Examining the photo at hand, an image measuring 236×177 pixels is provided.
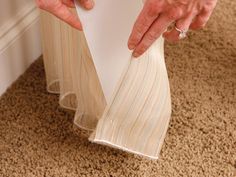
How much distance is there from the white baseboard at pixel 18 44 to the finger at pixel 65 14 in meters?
0.37

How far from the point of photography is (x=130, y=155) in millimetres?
1015

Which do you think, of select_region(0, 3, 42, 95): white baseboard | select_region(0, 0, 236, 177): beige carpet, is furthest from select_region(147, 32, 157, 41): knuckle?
select_region(0, 3, 42, 95): white baseboard

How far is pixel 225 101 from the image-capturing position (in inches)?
46.4

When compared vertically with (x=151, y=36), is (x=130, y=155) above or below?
below

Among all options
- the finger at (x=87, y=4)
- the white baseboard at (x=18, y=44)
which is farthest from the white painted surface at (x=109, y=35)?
the white baseboard at (x=18, y=44)

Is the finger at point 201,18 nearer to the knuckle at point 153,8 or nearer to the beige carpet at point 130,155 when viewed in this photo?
the knuckle at point 153,8

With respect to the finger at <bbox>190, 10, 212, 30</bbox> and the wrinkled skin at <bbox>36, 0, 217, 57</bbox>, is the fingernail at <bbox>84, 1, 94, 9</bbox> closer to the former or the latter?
the wrinkled skin at <bbox>36, 0, 217, 57</bbox>

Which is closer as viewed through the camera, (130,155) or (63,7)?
(63,7)

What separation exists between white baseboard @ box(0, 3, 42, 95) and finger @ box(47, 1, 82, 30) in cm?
37

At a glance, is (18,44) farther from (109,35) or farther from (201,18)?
(201,18)

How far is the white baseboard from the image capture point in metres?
1.10

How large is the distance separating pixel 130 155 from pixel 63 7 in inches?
16.9

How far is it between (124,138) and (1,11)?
0.45 metres

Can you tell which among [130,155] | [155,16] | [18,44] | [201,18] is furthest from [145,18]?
[18,44]
